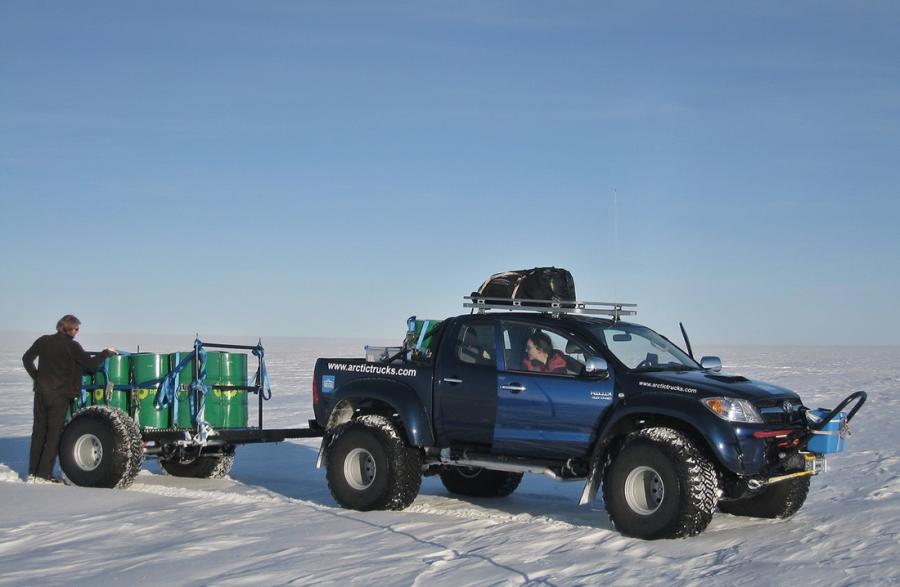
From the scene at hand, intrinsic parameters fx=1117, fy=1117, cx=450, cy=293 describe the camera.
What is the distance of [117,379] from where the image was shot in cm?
1195

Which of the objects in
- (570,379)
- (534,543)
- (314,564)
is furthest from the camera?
(570,379)

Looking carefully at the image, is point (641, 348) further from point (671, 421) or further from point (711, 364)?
point (671, 421)

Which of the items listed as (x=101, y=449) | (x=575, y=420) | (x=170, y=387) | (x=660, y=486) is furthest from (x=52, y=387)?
(x=660, y=486)

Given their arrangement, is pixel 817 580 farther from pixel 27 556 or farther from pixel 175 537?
pixel 27 556

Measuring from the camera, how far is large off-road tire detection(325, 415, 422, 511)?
9.80m

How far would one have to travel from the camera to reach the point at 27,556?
7.96 m

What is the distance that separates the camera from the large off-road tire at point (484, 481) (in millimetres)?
11109

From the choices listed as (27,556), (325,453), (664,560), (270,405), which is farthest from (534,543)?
(270,405)

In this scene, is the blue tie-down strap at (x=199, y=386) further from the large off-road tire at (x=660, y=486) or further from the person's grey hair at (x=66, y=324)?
the large off-road tire at (x=660, y=486)

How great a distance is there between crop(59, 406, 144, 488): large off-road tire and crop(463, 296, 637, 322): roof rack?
3852mm

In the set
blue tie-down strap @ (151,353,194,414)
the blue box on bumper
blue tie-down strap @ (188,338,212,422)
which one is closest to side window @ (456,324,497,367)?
the blue box on bumper

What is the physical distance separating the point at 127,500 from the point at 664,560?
545 cm

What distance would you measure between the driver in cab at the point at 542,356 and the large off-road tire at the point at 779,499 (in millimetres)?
1794

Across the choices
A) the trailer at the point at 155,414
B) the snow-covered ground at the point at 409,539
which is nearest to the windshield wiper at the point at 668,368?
the snow-covered ground at the point at 409,539
